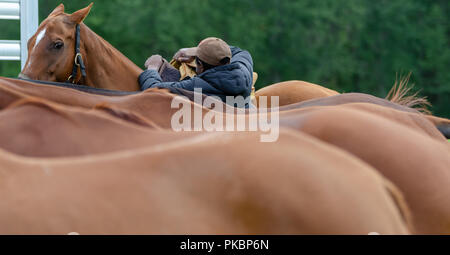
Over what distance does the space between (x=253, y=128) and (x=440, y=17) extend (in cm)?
2065

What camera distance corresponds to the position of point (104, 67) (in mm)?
4230

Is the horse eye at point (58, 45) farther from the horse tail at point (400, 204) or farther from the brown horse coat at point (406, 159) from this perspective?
the horse tail at point (400, 204)

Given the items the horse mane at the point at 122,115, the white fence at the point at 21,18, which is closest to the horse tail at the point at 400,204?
the horse mane at the point at 122,115

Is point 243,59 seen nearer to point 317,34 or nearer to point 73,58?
point 73,58

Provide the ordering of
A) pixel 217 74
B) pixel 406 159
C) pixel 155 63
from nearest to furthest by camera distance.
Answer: pixel 406 159 < pixel 217 74 < pixel 155 63

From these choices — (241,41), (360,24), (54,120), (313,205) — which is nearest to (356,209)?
(313,205)

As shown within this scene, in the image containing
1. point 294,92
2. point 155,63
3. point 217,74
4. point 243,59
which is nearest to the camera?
point 217,74

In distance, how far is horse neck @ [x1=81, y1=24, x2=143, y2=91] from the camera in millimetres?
4156

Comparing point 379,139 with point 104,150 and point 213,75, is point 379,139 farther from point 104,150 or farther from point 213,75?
point 213,75

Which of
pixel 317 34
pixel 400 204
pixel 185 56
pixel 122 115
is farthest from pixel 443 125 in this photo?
pixel 317 34

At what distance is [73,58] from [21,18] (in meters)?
0.81

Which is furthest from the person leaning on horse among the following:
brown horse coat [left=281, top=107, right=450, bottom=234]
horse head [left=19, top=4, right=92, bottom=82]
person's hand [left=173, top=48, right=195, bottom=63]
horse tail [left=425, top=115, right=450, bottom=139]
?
brown horse coat [left=281, top=107, right=450, bottom=234]

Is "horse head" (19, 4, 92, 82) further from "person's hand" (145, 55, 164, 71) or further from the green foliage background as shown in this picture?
the green foliage background

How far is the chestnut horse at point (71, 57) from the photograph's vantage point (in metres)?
3.90
